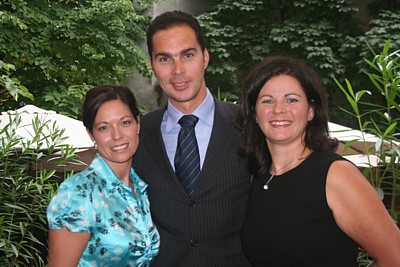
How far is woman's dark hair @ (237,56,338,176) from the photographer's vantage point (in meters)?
1.91

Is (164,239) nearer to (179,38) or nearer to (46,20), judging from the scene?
(179,38)

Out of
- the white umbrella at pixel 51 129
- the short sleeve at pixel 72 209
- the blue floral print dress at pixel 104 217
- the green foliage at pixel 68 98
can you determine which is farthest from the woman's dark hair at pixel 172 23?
the green foliage at pixel 68 98

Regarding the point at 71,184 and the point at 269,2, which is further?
the point at 269,2

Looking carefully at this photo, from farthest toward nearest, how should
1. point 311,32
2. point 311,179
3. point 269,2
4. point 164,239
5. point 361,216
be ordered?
point 269,2 < point 311,32 < point 164,239 < point 311,179 < point 361,216

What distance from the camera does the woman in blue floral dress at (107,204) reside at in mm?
1771

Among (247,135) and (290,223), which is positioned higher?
(247,135)

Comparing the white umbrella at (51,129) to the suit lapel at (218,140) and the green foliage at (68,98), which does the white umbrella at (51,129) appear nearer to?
the suit lapel at (218,140)

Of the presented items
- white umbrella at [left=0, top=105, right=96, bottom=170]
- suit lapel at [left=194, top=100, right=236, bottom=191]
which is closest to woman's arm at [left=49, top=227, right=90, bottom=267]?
suit lapel at [left=194, top=100, right=236, bottom=191]

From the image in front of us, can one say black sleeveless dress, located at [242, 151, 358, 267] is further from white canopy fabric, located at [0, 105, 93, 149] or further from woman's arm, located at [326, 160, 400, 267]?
white canopy fabric, located at [0, 105, 93, 149]

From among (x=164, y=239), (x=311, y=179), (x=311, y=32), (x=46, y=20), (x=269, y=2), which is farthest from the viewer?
(x=269, y=2)

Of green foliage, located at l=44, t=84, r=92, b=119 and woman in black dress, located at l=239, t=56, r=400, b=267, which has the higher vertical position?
woman in black dress, located at l=239, t=56, r=400, b=267

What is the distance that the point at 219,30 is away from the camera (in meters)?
10.6

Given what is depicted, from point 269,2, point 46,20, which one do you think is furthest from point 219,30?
point 46,20

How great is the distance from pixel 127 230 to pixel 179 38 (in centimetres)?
93
